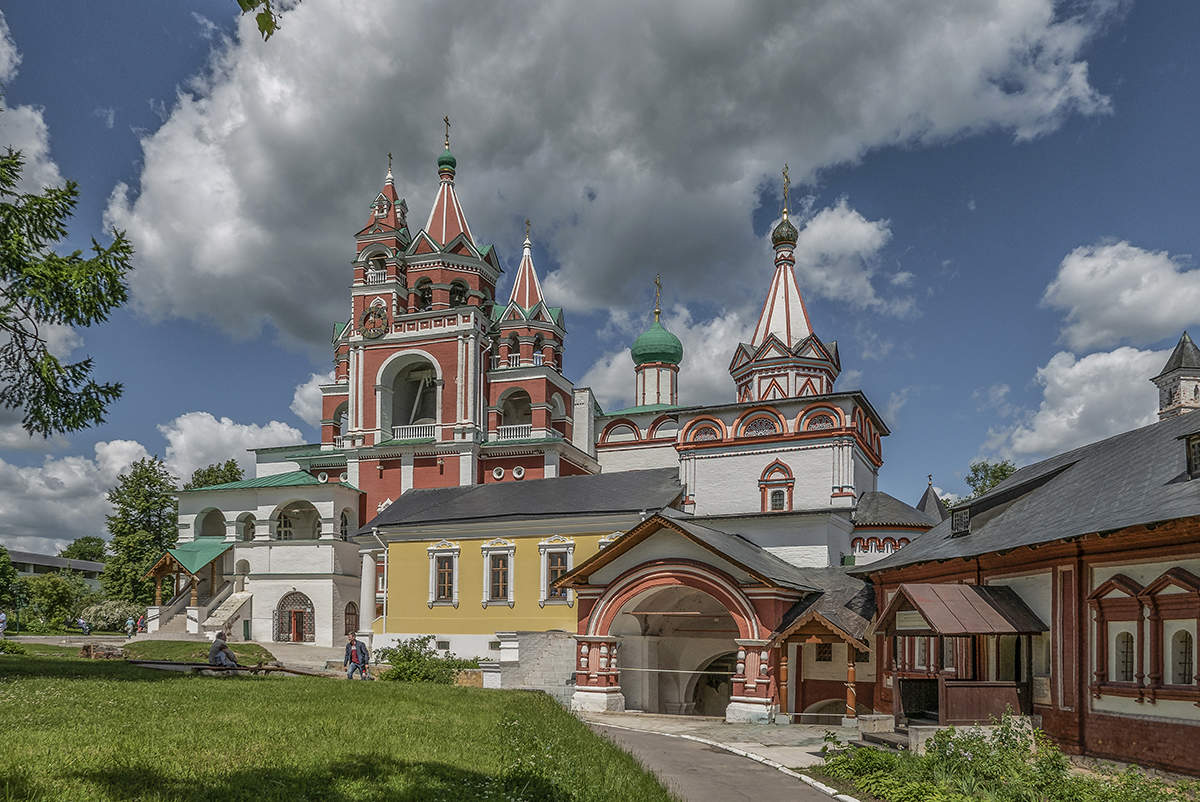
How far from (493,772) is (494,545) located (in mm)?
21919

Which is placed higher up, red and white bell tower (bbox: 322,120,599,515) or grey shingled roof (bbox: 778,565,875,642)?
red and white bell tower (bbox: 322,120,599,515)

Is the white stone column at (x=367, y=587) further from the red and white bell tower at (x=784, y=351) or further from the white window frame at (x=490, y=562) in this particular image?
the red and white bell tower at (x=784, y=351)

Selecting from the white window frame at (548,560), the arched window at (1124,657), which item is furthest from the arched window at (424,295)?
the arched window at (1124,657)

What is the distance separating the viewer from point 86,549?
96.2 metres

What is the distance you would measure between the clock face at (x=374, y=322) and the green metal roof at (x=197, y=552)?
38.2ft

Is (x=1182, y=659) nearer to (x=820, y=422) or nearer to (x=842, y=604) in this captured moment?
(x=842, y=604)

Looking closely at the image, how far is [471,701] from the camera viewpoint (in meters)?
16.2

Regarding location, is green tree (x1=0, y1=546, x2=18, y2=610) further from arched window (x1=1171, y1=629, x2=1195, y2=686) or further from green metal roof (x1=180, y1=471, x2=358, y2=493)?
arched window (x1=1171, y1=629, x2=1195, y2=686)

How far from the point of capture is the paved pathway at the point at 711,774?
11.2 metres

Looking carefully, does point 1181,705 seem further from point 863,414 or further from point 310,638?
point 310,638

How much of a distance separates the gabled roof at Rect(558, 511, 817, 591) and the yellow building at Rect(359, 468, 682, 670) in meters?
6.94

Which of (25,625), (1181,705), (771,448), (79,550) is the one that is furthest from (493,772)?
(79,550)

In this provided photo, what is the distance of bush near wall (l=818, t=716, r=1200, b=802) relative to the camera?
959 centimetres

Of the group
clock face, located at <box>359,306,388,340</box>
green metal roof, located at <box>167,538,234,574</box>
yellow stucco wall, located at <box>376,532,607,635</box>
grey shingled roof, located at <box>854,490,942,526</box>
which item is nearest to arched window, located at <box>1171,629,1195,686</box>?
Answer: grey shingled roof, located at <box>854,490,942,526</box>
